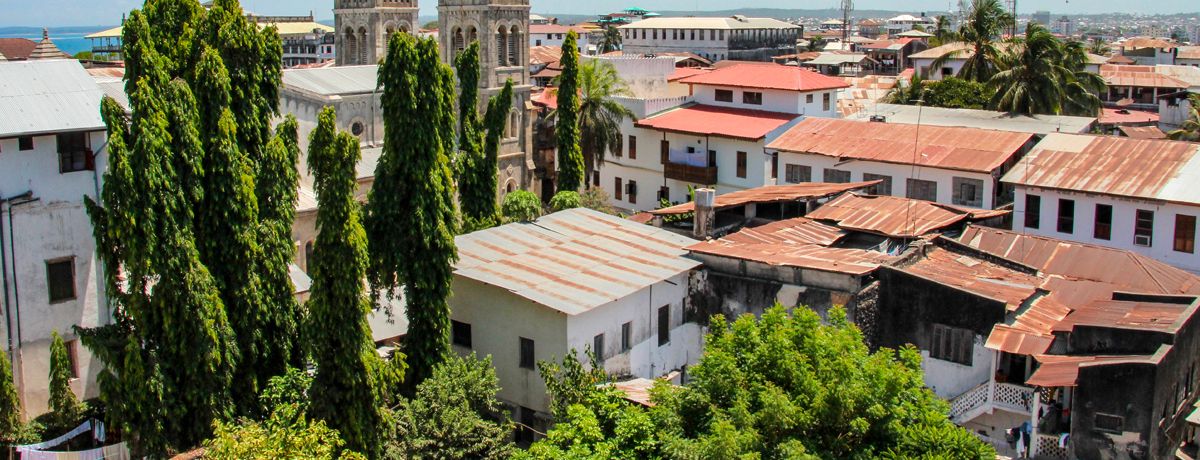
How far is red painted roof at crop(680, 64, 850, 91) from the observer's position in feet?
167

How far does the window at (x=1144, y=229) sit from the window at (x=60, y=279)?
3237 centimetres

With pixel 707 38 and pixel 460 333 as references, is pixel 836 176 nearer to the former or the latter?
pixel 460 333

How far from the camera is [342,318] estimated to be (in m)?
23.8

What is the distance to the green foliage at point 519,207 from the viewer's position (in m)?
41.3

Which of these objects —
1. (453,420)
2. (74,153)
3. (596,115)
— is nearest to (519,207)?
(596,115)

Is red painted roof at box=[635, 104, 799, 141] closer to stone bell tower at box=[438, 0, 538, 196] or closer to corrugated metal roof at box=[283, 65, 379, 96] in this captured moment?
stone bell tower at box=[438, 0, 538, 196]

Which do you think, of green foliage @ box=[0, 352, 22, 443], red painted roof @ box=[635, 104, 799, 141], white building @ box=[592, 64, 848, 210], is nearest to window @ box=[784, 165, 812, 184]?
white building @ box=[592, 64, 848, 210]

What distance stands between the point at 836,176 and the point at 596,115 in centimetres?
1212

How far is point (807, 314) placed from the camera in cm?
2270

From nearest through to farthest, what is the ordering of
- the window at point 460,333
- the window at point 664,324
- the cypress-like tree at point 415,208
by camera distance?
the cypress-like tree at point 415,208 → the window at point 460,333 → the window at point 664,324

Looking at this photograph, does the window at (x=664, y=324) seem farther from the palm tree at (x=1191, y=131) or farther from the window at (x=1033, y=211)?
the palm tree at (x=1191, y=131)

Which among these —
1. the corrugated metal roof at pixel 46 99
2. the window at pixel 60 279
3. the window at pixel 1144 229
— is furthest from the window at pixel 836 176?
the window at pixel 60 279

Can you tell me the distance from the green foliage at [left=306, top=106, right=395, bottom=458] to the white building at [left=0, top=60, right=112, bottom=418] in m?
7.07

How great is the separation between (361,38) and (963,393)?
137ft
